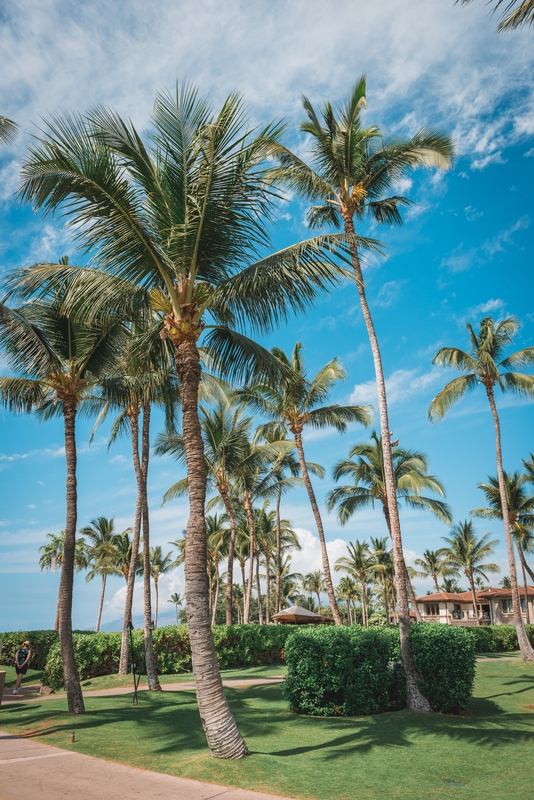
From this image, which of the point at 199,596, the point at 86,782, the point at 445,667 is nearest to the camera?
the point at 86,782

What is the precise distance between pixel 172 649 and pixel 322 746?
558 inches

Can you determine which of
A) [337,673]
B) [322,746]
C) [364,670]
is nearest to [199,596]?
[322,746]

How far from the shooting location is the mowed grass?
665cm

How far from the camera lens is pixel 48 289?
10258 mm

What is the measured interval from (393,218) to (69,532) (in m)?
11.6

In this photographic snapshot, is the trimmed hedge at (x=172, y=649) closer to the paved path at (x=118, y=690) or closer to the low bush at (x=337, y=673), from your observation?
the paved path at (x=118, y=690)

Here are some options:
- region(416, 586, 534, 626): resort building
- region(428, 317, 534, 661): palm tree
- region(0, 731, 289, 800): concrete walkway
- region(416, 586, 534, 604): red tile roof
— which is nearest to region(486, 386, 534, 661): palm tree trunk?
region(428, 317, 534, 661): palm tree

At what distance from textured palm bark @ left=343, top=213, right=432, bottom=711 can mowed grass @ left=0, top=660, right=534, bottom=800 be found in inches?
21.5

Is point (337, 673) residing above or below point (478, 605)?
below

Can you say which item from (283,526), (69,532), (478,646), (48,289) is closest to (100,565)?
(283,526)

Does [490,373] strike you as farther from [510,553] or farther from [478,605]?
[478,605]

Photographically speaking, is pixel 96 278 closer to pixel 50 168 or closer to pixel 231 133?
pixel 50 168

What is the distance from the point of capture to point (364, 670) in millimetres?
11758

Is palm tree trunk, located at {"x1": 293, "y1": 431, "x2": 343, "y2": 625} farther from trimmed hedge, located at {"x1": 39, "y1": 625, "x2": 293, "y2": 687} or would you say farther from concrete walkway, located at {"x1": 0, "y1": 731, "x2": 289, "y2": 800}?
concrete walkway, located at {"x1": 0, "y1": 731, "x2": 289, "y2": 800}
